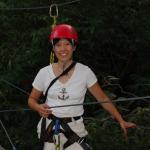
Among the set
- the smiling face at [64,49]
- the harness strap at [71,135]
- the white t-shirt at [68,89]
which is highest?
the smiling face at [64,49]

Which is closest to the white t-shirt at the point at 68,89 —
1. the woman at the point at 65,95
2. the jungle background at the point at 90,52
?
the woman at the point at 65,95

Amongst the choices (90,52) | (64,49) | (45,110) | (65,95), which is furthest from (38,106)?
(90,52)

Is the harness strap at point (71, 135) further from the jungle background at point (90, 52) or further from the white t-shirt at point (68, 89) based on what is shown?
the jungle background at point (90, 52)

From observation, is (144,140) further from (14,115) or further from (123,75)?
(14,115)

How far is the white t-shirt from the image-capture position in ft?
10.1

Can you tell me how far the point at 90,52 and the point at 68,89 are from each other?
8.45 feet

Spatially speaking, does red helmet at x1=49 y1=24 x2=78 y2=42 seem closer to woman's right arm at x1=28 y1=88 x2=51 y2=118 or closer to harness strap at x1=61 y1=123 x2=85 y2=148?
woman's right arm at x1=28 y1=88 x2=51 y2=118

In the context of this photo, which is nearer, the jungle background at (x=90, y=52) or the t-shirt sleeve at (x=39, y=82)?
the t-shirt sleeve at (x=39, y=82)

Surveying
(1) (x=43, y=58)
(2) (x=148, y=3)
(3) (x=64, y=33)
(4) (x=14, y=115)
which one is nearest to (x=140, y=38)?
(2) (x=148, y=3)

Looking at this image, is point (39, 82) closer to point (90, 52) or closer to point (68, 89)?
point (68, 89)

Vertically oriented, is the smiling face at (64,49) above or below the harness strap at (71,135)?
above

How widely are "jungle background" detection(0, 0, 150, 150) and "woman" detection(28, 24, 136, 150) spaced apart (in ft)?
4.98

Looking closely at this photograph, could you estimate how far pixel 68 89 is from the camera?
121 inches

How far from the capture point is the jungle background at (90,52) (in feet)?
16.6
